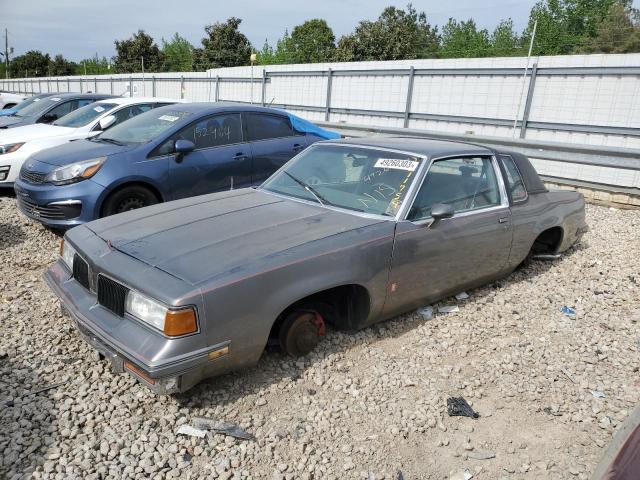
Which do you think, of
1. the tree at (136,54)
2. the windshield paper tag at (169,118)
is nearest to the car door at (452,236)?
the windshield paper tag at (169,118)

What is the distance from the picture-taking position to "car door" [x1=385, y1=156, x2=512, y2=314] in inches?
144

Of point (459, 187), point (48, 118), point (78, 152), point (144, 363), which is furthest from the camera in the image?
point (48, 118)

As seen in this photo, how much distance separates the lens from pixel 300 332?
3.29m

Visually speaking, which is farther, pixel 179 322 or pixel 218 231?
pixel 218 231

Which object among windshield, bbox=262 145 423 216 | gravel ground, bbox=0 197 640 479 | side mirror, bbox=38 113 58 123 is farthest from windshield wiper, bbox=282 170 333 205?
side mirror, bbox=38 113 58 123

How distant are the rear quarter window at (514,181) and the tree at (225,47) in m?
47.6

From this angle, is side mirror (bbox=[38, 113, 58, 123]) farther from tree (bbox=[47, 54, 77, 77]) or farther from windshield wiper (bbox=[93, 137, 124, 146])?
tree (bbox=[47, 54, 77, 77])

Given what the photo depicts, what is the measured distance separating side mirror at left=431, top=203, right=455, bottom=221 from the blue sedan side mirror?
3316 mm

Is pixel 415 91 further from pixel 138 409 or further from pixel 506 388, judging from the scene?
pixel 138 409

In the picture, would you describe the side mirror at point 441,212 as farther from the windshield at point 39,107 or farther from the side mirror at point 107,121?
the windshield at point 39,107

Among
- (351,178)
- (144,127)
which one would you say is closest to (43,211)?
(144,127)

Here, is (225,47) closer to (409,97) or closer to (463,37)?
(463,37)

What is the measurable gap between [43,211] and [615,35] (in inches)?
1392

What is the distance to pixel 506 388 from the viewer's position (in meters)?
3.32
